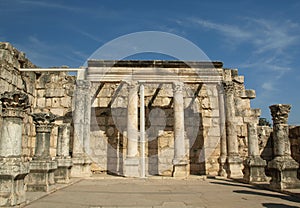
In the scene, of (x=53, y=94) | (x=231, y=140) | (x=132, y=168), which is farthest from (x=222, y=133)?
(x=53, y=94)

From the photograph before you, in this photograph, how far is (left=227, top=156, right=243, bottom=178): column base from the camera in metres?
12.9

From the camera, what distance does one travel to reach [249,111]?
15469 mm

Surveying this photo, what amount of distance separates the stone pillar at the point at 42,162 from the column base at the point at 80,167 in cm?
381

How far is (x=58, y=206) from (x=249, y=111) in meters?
12.2

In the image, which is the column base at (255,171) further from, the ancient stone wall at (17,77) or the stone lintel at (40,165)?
the ancient stone wall at (17,77)

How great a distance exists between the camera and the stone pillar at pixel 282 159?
8469mm

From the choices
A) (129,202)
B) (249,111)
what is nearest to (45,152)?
(129,202)

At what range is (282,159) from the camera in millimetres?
8727

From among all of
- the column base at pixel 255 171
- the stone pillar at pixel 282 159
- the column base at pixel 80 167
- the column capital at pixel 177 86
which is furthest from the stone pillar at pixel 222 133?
the column base at pixel 80 167

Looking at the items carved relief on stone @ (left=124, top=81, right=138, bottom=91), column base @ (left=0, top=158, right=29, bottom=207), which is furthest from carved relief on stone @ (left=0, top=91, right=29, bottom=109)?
carved relief on stone @ (left=124, top=81, right=138, bottom=91)

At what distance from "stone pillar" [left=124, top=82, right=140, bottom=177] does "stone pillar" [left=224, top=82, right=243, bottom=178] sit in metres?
4.35

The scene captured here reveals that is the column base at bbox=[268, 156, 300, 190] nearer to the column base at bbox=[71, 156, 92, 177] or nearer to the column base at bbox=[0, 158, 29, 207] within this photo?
the column base at bbox=[0, 158, 29, 207]

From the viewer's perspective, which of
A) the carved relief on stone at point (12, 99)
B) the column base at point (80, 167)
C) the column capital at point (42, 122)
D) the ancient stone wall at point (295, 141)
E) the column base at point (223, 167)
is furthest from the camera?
the ancient stone wall at point (295, 141)

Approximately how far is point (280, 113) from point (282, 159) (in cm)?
145
